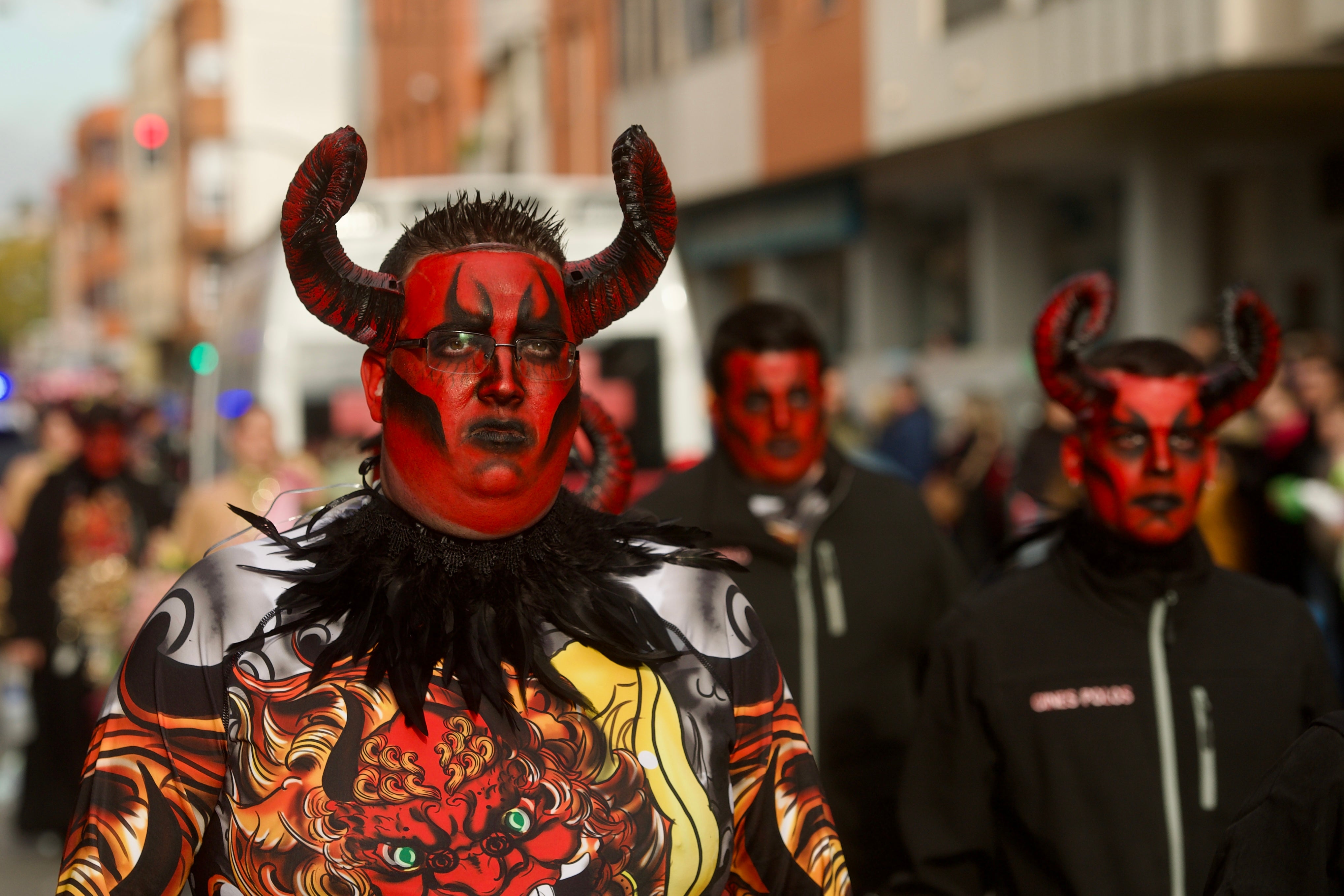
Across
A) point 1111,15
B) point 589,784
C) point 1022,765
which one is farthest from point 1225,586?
point 1111,15

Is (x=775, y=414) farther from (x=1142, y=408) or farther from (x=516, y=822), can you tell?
(x=516, y=822)

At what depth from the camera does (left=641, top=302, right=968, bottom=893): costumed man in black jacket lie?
4.38m

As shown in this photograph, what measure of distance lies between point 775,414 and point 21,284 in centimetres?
12781

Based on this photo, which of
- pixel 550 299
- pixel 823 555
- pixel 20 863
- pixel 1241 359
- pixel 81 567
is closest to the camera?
pixel 550 299

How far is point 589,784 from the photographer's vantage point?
2168mm

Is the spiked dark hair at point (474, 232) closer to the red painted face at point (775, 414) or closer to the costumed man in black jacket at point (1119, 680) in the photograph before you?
the costumed man in black jacket at point (1119, 680)

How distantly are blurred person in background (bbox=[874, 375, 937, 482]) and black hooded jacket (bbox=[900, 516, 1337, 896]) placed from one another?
8.91m

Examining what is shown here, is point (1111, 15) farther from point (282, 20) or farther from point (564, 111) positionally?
point (282, 20)

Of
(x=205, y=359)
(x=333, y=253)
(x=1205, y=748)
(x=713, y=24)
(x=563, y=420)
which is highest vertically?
(x=713, y=24)

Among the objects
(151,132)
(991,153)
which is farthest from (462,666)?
(151,132)

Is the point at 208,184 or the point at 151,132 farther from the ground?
the point at 208,184

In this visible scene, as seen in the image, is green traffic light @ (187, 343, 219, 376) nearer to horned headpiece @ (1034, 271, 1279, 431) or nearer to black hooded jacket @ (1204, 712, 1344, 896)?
horned headpiece @ (1034, 271, 1279, 431)

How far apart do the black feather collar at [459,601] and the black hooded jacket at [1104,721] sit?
145 centimetres

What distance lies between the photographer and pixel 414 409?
2270 mm
